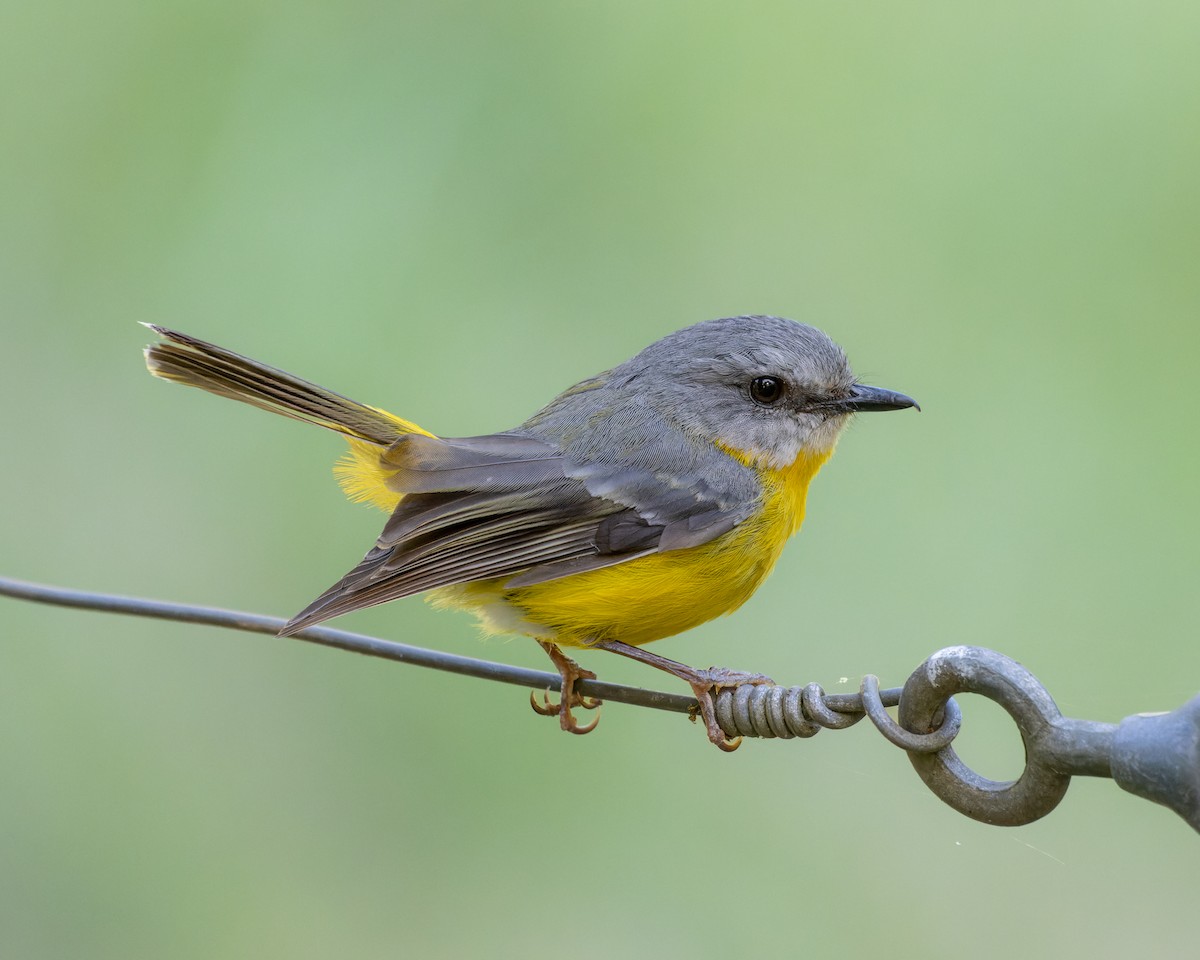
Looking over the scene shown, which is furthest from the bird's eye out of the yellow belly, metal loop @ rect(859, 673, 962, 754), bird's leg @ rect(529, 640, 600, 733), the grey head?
metal loop @ rect(859, 673, 962, 754)

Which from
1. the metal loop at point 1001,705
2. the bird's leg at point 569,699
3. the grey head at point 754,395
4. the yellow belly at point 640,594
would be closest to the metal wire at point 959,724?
the metal loop at point 1001,705

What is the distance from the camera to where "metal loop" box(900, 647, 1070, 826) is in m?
1.79

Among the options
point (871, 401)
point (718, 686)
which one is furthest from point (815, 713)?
point (871, 401)

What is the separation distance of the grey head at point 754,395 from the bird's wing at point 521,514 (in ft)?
0.84

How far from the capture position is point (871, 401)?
3.67 m

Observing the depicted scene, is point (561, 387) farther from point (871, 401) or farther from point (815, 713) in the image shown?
point (815, 713)

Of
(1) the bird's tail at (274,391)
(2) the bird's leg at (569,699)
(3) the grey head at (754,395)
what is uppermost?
(3) the grey head at (754,395)

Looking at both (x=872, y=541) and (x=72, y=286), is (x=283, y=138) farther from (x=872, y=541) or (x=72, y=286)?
(x=872, y=541)

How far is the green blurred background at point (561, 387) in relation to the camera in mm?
4113

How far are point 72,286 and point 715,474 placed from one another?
272 centimetres

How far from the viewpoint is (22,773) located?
4422mm

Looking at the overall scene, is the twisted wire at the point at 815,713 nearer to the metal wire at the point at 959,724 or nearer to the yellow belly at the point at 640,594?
the metal wire at the point at 959,724

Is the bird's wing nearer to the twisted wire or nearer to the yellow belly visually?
the yellow belly

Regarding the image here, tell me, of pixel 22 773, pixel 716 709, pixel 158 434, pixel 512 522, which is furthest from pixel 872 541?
pixel 22 773
